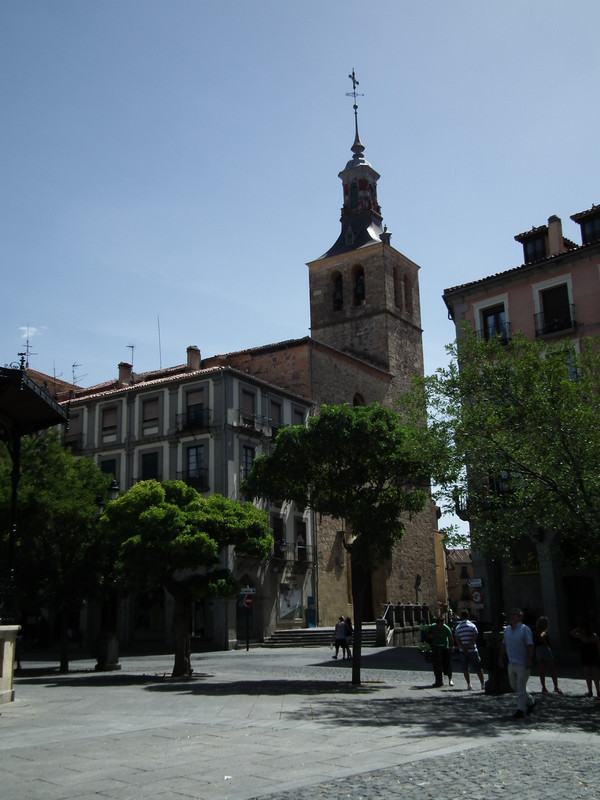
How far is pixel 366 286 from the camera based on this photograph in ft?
169

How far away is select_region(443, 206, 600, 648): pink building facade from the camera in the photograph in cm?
2541

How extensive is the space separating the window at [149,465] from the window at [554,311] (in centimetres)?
1843

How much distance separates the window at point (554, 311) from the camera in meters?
26.5

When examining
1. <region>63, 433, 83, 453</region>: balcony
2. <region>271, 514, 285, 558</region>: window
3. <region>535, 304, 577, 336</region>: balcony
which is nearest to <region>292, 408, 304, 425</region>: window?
<region>271, 514, 285, 558</region>: window

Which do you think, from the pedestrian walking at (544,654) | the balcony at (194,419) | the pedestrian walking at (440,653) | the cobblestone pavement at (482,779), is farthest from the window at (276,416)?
the cobblestone pavement at (482,779)

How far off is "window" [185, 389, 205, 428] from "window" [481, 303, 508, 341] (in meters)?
13.3

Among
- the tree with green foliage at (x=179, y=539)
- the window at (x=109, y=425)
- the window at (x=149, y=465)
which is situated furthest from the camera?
the window at (x=109, y=425)

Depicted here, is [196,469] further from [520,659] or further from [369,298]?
[520,659]

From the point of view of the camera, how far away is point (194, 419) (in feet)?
117

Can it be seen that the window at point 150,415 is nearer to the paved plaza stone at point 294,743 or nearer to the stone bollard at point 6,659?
the paved plaza stone at point 294,743

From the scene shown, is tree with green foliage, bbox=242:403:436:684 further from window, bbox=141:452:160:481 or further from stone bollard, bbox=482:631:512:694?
window, bbox=141:452:160:481

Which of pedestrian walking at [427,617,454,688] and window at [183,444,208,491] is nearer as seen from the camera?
pedestrian walking at [427,617,454,688]

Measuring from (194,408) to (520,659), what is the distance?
26.5m

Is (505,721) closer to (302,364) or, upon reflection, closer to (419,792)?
(419,792)
